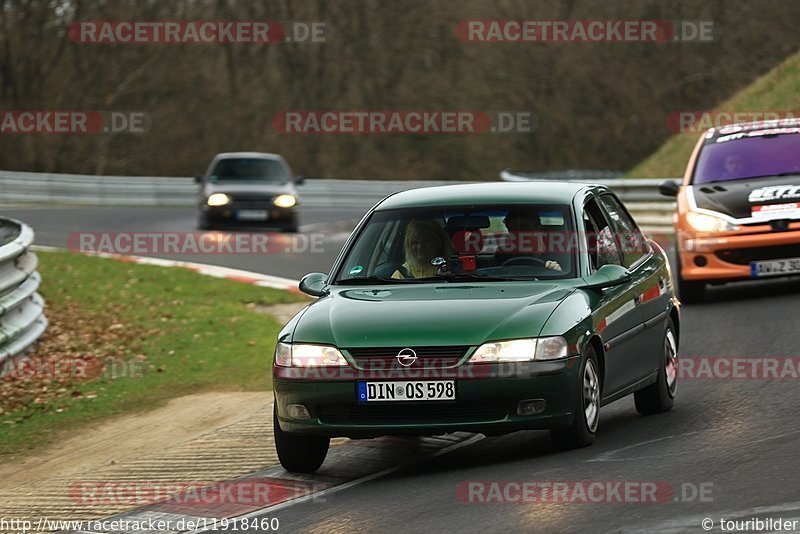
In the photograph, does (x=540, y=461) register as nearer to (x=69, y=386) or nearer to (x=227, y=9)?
(x=69, y=386)

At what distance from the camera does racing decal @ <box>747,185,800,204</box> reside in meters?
15.1

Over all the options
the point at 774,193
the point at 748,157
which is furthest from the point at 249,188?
the point at 774,193

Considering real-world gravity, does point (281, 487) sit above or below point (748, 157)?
below

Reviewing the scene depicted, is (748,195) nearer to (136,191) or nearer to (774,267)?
(774,267)

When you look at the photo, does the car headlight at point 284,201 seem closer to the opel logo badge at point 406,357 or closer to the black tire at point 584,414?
the black tire at point 584,414

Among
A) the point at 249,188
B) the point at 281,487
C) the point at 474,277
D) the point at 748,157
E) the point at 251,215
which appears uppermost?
the point at 748,157

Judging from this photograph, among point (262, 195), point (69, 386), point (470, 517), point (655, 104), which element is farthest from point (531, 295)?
point (655, 104)

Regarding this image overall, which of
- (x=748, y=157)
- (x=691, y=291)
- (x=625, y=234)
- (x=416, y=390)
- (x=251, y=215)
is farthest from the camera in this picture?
(x=251, y=215)

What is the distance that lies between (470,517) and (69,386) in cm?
671

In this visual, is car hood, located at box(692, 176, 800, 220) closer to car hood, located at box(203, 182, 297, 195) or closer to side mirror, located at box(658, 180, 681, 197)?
side mirror, located at box(658, 180, 681, 197)

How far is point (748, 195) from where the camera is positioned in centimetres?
1520

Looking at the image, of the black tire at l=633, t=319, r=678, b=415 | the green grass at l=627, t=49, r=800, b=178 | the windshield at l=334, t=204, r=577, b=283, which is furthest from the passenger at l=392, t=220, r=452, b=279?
the green grass at l=627, t=49, r=800, b=178

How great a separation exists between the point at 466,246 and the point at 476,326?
4.05ft

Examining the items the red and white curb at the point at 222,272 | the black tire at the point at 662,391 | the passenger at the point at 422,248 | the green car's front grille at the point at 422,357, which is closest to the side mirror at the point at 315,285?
the passenger at the point at 422,248
